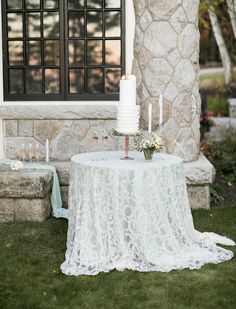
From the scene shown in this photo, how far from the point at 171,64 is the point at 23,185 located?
1.91 metres

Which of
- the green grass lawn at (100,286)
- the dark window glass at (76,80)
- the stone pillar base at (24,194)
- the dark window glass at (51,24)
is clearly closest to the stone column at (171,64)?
the dark window glass at (76,80)

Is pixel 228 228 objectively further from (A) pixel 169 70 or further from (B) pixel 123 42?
(B) pixel 123 42

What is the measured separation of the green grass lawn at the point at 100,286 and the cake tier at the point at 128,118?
111 cm

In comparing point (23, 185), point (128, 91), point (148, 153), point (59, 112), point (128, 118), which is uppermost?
point (128, 91)

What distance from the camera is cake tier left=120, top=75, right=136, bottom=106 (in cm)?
479

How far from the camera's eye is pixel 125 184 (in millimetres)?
4613

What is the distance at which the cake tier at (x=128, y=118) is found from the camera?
4.84m

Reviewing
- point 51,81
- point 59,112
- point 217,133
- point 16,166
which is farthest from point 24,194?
point 217,133

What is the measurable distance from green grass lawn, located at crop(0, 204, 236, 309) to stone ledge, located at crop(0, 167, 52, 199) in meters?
0.73

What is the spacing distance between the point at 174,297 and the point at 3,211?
2.41 meters

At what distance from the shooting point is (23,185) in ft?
19.4

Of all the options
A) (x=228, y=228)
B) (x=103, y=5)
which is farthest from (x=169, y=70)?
(x=228, y=228)

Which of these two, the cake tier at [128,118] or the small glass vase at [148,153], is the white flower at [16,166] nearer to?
the cake tier at [128,118]

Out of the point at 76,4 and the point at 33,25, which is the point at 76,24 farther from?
the point at 33,25
